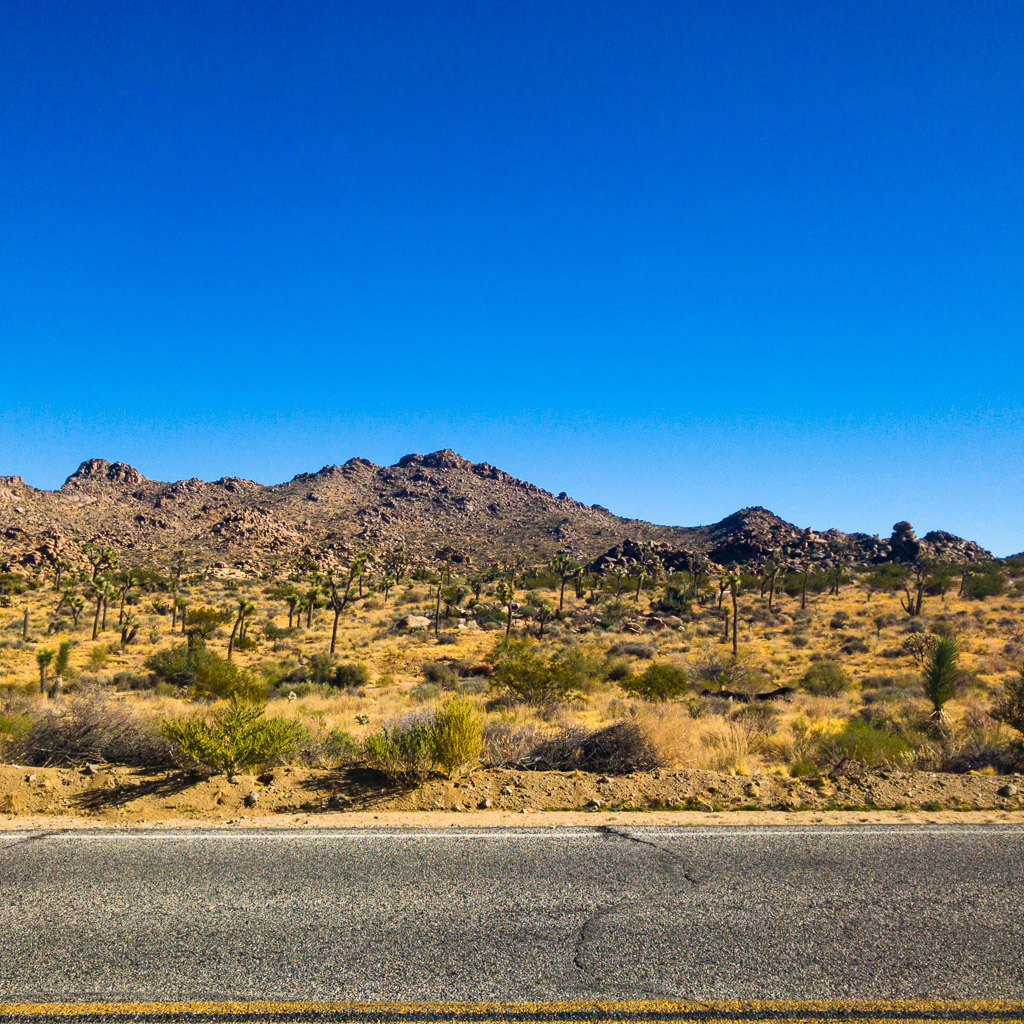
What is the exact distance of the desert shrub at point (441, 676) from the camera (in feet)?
90.4

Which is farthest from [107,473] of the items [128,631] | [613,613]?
[613,613]

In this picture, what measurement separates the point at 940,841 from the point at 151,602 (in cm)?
6193

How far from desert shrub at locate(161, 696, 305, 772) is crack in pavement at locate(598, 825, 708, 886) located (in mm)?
4842

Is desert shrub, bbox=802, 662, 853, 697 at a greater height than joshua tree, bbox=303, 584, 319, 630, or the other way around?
joshua tree, bbox=303, 584, 319, 630

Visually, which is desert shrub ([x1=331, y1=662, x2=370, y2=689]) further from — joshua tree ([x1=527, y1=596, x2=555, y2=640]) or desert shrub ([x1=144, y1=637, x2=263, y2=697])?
joshua tree ([x1=527, y1=596, x2=555, y2=640])

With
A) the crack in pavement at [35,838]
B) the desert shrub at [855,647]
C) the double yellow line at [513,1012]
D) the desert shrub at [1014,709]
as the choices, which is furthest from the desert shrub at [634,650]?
the double yellow line at [513,1012]

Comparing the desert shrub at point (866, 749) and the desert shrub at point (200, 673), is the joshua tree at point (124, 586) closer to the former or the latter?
the desert shrub at point (200, 673)

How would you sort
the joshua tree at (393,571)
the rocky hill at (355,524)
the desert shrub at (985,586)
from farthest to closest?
the rocky hill at (355,524)
the joshua tree at (393,571)
the desert shrub at (985,586)

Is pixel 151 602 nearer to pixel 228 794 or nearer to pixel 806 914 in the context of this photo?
pixel 228 794

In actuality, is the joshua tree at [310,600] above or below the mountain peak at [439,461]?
below

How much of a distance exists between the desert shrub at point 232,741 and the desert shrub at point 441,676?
1758 cm

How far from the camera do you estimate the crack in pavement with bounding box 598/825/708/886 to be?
5.76m

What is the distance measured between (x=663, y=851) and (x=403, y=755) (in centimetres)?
393

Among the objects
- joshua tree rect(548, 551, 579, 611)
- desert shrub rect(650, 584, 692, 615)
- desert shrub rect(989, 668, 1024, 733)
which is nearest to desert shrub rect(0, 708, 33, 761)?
desert shrub rect(989, 668, 1024, 733)
